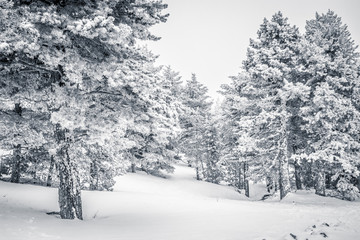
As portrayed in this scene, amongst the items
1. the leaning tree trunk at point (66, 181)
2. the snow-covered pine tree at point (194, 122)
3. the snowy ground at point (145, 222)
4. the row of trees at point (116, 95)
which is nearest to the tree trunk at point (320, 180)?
the row of trees at point (116, 95)

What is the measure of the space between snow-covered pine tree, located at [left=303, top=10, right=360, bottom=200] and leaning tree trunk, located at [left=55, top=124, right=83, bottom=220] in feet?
43.2

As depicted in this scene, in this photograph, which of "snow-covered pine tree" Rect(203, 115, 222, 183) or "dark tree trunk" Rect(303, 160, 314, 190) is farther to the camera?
"snow-covered pine tree" Rect(203, 115, 222, 183)

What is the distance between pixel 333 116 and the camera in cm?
1521

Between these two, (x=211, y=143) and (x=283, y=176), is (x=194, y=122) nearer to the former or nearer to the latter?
(x=211, y=143)

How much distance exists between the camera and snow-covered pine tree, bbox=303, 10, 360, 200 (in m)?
15.3

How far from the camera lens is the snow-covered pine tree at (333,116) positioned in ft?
50.1

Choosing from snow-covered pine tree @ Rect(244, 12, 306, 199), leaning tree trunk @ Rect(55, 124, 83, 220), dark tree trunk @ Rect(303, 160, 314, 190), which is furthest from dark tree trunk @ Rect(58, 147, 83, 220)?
dark tree trunk @ Rect(303, 160, 314, 190)

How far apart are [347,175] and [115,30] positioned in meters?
19.0

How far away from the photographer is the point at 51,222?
768 cm

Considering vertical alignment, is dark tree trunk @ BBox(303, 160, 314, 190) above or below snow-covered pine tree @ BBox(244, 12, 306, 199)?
below

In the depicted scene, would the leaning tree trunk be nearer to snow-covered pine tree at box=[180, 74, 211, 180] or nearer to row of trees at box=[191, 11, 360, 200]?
row of trees at box=[191, 11, 360, 200]

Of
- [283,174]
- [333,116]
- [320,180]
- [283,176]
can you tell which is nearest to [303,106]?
[333,116]

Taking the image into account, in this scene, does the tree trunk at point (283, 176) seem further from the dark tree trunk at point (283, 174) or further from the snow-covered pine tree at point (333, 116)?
the snow-covered pine tree at point (333, 116)

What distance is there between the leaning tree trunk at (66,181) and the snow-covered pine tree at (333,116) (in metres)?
13.2
